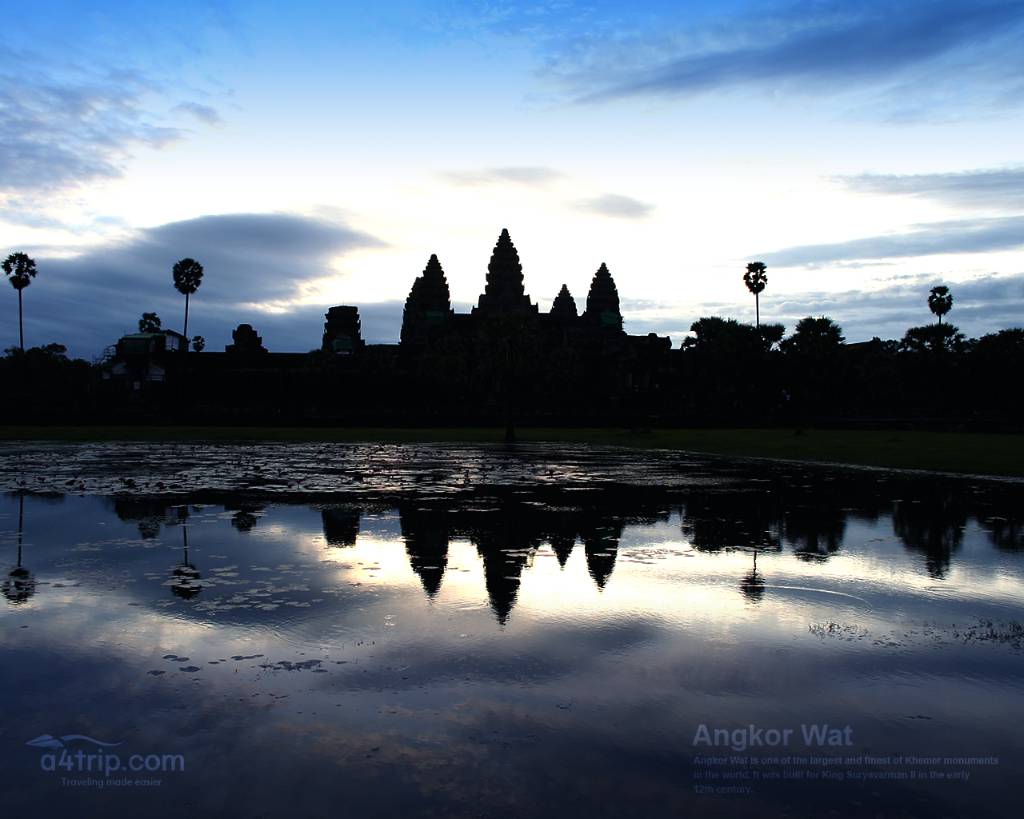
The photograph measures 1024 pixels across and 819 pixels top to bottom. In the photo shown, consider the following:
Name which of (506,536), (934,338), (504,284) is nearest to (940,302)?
(934,338)

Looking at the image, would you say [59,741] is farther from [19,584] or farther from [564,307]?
[564,307]

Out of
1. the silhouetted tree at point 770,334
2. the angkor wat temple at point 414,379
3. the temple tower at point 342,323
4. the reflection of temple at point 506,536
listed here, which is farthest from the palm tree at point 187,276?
the reflection of temple at point 506,536

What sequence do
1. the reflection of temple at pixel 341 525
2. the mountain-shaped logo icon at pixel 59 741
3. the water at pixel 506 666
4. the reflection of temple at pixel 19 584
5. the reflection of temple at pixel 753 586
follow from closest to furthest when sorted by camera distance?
1. the water at pixel 506 666
2. the mountain-shaped logo icon at pixel 59 741
3. the reflection of temple at pixel 19 584
4. the reflection of temple at pixel 753 586
5. the reflection of temple at pixel 341 525

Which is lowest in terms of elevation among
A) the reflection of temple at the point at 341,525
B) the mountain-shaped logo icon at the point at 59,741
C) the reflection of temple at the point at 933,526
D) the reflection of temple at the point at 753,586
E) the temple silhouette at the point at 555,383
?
the mountain-shaped logo icon at the point at 59,741

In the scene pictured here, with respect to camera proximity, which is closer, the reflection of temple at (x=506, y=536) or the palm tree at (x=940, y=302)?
the reflection of temple at (x=506, y=536)

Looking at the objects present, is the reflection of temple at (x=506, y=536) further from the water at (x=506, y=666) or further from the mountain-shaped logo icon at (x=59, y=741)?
the mountain-shaped logo icon at (x=59, y=741)

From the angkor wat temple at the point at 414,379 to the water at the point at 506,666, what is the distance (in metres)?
40.9

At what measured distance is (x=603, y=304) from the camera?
155 m

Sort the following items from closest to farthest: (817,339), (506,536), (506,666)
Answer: (506,666) → (506,536) → (817,339)

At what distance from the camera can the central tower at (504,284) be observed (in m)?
147

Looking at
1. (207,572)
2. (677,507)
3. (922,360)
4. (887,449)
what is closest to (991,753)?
(207,572)

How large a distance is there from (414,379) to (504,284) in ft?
214

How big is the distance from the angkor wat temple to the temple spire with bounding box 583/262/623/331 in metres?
19.2

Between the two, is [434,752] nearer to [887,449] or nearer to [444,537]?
[444,537]
